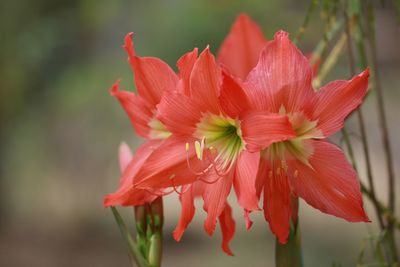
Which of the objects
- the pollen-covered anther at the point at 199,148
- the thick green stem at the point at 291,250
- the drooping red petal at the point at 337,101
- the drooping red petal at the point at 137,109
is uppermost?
the drooping red petal at the point at 137,109

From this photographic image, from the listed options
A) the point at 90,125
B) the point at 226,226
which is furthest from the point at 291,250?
the point at 90,125

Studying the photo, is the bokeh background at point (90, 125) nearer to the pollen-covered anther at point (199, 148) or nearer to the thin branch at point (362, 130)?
the thin branch at point (362, 130)

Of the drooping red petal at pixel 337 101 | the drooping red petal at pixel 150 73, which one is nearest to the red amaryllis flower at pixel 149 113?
the drooping red petal at pixel 150 73

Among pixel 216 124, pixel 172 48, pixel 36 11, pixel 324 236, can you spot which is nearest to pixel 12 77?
pixel 36 11

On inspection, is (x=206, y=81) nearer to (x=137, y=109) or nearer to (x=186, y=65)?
(x=186, y=65)

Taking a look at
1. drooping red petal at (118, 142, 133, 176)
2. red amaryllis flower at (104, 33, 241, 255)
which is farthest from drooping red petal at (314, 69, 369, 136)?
drooping red petal at (118, 142, 133, 176)

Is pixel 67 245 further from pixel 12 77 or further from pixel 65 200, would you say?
pixel 12 77
